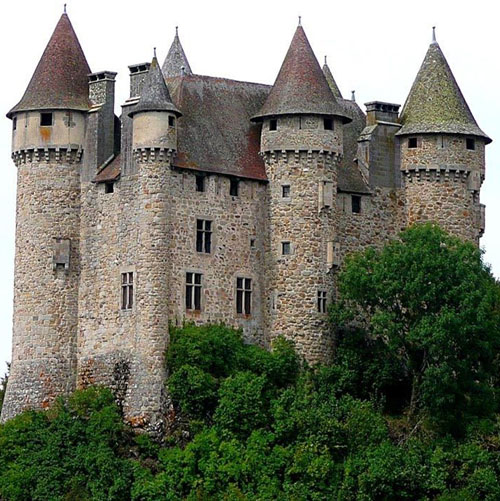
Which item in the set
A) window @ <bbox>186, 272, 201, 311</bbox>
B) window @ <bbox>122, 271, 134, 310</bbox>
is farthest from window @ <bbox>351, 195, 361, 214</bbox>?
window @ <bbox>122, 271, 134, 310</bbox>

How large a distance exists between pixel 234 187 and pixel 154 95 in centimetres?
540

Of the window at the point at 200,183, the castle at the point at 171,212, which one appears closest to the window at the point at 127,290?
the castle at the point at 171,212

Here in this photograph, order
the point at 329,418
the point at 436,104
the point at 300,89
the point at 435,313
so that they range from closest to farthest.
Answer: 1. the point at 329,418
2. the point at 435,313
3. the point at 300,89
4. the point at 436,104

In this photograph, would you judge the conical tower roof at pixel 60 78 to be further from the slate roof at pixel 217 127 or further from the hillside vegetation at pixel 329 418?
the hillside vegetation at pixel 329 418

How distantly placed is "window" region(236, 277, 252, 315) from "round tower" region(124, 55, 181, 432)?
149 inches

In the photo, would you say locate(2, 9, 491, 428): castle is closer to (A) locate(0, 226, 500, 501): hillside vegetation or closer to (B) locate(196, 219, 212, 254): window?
(B) locate(196, 219, 212, 254): window

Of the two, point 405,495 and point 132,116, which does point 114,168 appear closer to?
point 132,116

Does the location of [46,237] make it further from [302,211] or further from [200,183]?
[302,211]

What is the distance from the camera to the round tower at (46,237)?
94.7m

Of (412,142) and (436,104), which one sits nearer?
(412,142)

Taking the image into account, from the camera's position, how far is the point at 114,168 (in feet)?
310

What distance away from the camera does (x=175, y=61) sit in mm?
104625

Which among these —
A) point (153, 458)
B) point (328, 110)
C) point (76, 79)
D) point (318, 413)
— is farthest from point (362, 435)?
point (76, 79)

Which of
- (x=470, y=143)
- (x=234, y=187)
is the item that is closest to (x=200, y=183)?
(x=234, y=187)
